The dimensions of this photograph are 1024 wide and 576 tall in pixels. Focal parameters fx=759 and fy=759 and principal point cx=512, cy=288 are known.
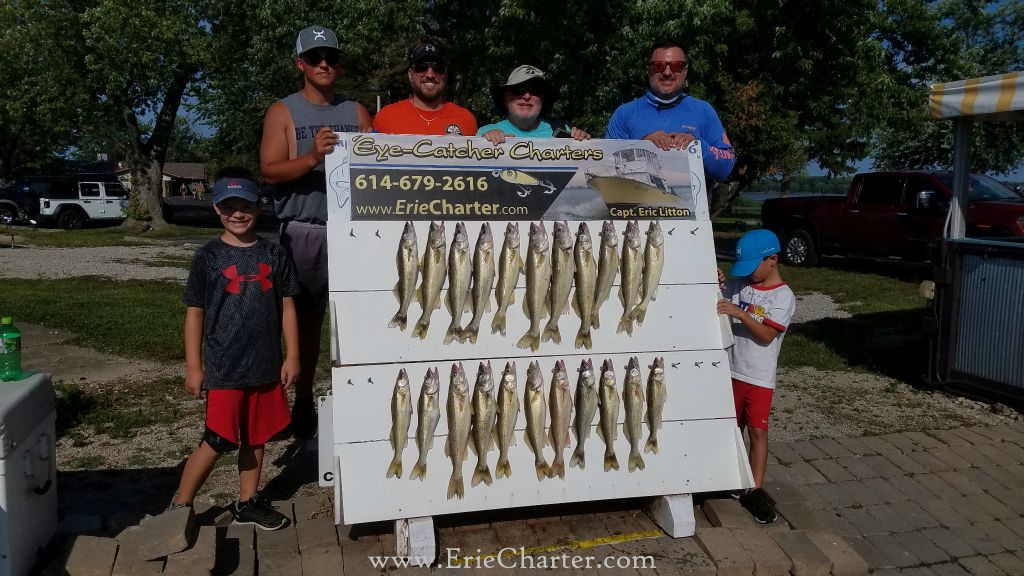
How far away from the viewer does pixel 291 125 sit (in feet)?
13.6

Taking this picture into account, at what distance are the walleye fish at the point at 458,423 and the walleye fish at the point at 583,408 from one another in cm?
51

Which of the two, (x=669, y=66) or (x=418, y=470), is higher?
(x=669, y=66)

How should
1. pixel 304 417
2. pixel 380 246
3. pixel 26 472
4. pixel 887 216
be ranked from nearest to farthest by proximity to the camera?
pixel 26 472 < pixel 380 246 < pixel 304 417 < pixel 887 216

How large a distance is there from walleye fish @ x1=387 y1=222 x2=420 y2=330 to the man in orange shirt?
0.97 meters

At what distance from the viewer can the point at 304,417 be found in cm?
475

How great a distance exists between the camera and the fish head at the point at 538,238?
11.6ft

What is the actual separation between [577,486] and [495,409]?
567 mm

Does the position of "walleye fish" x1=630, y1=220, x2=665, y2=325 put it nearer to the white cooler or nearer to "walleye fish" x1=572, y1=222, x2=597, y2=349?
"walleye fish" x1=572, y1=222, x2=597, y2=349

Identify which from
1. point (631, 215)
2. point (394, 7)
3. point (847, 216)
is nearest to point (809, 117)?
point (847, 216)

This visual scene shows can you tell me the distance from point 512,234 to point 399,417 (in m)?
0.99

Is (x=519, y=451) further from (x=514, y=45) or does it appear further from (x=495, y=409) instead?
(x=514, y=45)

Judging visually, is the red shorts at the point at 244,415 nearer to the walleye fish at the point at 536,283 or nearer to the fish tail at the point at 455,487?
the fish tail at the point at 455,487

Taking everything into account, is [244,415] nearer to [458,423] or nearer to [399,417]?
[399,417]

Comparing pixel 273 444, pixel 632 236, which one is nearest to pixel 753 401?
pixel 632 236
